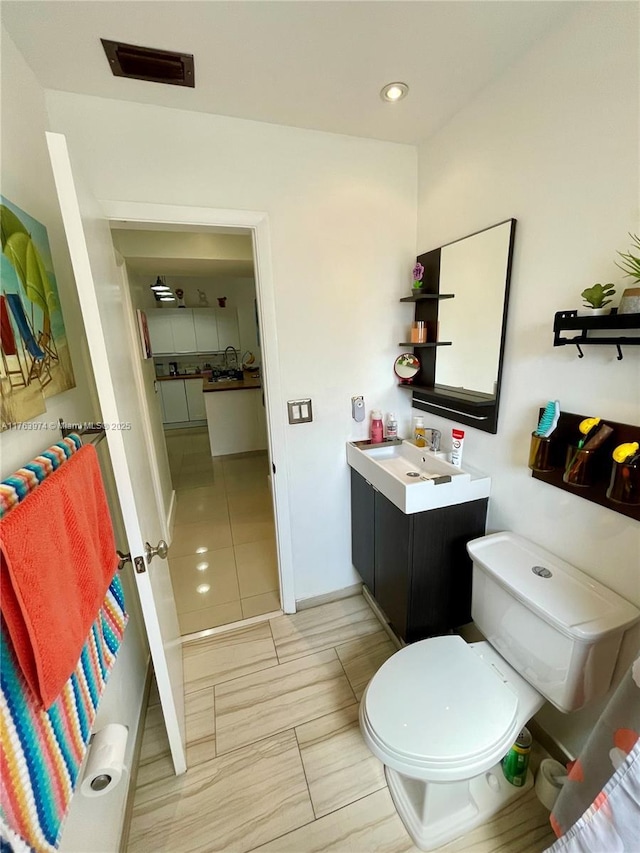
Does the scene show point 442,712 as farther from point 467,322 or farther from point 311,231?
point 311,231

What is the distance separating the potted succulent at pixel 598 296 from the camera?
948 millimetres

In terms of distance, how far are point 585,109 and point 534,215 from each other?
0.27 metres

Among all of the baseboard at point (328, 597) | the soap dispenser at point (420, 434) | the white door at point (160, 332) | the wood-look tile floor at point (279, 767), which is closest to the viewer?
the wood-look tile floor at point (279, 767)

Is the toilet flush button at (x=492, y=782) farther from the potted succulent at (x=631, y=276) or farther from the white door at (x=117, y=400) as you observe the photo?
the potted succulent at (x=631, y=276)

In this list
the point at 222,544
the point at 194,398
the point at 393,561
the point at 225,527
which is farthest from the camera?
the point at 194,398

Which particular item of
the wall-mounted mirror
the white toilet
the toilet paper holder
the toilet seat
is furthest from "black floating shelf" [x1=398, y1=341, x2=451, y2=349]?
the toilet paper holder

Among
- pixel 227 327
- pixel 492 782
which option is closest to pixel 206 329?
pixel 227 327

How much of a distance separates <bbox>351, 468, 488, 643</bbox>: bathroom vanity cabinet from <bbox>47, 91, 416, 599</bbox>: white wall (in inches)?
17.5

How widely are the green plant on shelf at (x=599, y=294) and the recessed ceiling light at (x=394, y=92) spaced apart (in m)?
1.01

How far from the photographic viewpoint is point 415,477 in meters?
1.66

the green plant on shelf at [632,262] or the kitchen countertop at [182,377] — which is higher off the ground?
the green plant on shelf at [632,262]

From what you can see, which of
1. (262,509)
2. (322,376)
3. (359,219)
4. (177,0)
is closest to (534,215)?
(359,219)

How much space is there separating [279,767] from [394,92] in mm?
2576

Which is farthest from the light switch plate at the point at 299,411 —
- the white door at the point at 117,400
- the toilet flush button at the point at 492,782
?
the toilet flush button at the point at 492,782
